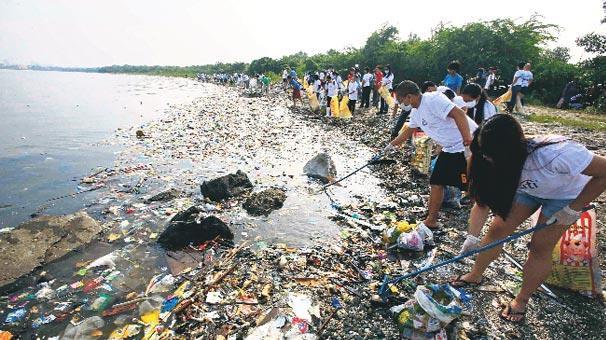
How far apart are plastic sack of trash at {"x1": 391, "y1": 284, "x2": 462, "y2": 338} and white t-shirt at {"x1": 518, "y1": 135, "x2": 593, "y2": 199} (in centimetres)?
105

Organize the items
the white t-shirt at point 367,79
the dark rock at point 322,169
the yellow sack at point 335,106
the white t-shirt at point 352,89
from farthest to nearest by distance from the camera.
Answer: the white t-shirt at point 367,79 → the yellow sack at point 335,106 → the white t-shirt at point 352,89 → the dark rock at point 322,169

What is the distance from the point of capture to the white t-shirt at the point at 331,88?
1438 cm

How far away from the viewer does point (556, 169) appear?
232 centimetres

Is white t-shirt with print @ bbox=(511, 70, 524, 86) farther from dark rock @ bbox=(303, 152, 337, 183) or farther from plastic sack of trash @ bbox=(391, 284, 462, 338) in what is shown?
plastic sack of trash @ bbox=(391, 284, 462, 338)

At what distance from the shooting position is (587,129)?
1034 centimetres

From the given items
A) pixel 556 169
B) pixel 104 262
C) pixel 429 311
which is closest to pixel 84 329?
pixel 104 262

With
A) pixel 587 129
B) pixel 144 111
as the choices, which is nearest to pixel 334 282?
pixel 587 129

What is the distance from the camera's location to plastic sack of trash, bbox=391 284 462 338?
8.45 feet

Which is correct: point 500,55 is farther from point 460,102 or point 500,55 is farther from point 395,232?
point 395,232

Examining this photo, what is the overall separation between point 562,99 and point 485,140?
18.8m

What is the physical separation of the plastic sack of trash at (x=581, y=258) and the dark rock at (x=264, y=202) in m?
3.76

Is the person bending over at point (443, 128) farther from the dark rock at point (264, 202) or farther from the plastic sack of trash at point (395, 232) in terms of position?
the dark rock at point (264, 202)

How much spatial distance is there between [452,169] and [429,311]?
215 centimetres

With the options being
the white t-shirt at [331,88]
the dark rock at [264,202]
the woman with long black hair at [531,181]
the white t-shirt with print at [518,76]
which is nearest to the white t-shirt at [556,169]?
the woman with long black hair at [531,181]
